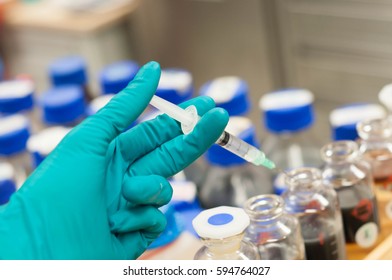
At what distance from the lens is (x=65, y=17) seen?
3.10m

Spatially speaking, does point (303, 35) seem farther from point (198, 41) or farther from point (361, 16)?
point (198, 41)

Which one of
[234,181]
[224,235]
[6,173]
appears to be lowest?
[234,181]

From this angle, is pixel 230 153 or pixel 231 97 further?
pixel 231 97

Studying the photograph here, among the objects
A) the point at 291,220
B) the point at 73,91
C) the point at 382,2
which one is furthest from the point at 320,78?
the point at 291,220

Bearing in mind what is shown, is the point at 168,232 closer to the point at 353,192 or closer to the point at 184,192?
the point at 184,192

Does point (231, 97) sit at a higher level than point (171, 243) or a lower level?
higher

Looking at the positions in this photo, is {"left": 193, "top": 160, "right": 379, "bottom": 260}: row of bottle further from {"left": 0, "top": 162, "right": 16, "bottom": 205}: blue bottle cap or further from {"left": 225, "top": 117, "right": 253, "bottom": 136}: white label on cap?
{"left": 0, "top": 162, "right": 16, "bottom": 205}: blue bottle cap

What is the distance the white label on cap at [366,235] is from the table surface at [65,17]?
1.94m

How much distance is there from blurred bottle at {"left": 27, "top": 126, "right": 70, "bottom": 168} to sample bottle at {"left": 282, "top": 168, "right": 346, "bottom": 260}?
646 millimetres

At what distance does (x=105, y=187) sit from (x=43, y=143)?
0.65 meters

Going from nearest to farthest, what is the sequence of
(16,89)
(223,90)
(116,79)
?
(223,90), (116,79), (16,89)

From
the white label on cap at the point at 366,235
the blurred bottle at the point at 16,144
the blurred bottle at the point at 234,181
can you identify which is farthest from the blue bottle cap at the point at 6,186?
the white label on cap at the point at 366,235

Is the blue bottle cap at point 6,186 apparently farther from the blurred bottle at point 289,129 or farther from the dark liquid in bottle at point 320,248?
the dark liquid in bottle at point 320,248

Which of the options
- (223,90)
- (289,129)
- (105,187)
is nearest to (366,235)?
(289,129)
